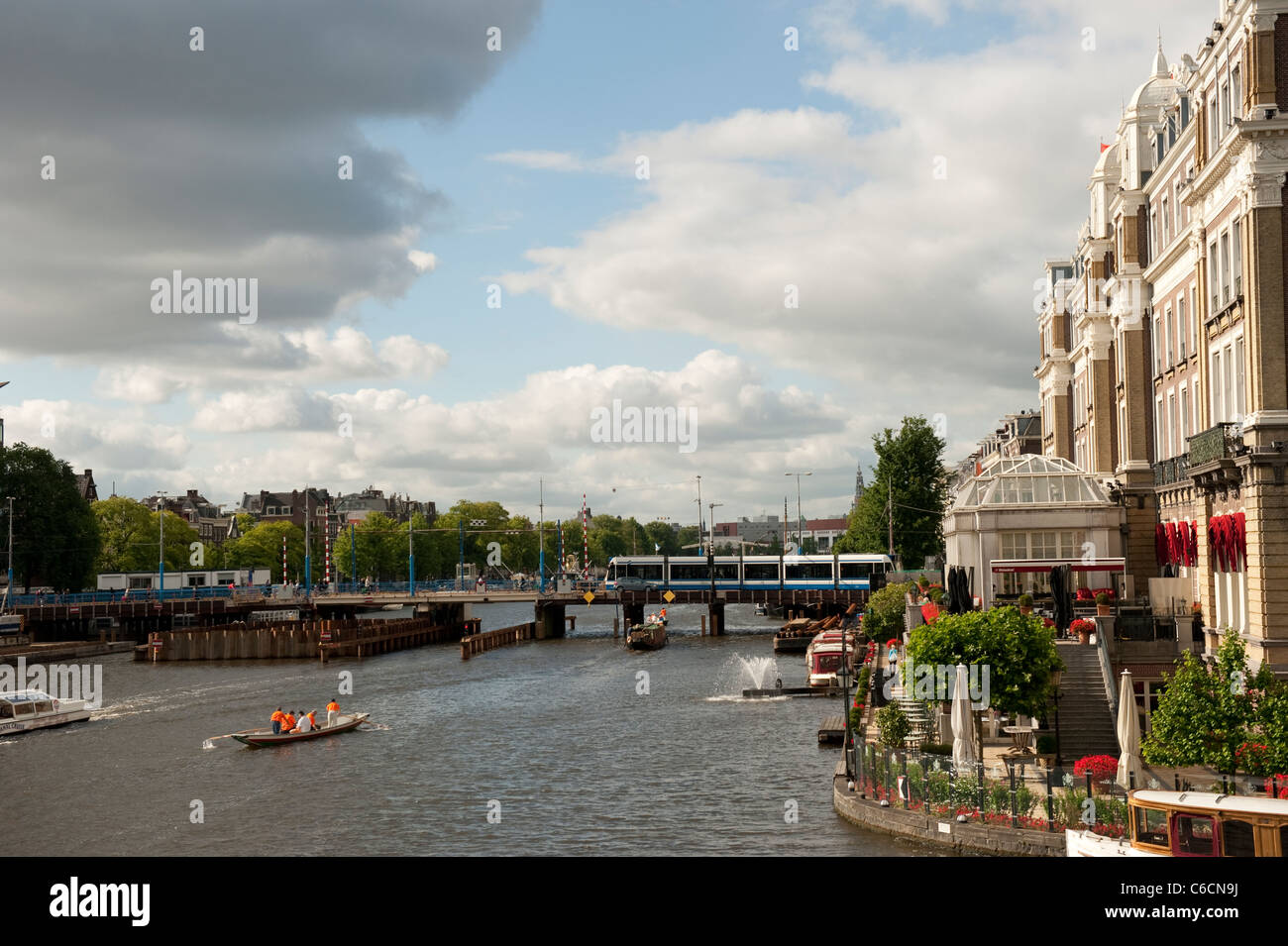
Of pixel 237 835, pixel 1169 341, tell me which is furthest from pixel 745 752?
pixel 1169 341

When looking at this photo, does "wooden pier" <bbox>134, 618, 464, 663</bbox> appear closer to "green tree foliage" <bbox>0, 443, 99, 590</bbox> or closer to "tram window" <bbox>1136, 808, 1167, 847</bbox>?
"green tree foliage" <bbox>0, 443, 99, 590</bbox>

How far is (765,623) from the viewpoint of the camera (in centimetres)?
15212

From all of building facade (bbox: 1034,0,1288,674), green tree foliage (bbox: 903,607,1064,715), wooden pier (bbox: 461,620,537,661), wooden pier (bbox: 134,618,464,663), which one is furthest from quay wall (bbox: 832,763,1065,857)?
wooden pier (bbox: 134,618,464,663)

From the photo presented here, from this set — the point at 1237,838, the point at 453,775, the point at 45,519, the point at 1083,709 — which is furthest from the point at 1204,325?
the point at 45,519

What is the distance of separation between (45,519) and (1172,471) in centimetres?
12138

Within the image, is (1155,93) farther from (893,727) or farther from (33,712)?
(33,712)

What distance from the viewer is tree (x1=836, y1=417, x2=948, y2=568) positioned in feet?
378

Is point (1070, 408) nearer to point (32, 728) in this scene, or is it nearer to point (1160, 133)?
point (1160, 133)

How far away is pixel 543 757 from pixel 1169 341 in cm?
3231

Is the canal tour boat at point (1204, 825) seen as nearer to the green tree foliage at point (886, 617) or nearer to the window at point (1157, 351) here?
the window at point (1157, 351)

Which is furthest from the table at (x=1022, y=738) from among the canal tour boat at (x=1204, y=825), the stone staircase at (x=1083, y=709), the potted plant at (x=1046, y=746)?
the canal tour boat at (x=1204, y=825)

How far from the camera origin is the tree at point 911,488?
4532 inches

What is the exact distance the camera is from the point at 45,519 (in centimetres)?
13350

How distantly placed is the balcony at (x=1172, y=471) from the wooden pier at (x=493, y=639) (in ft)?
207
